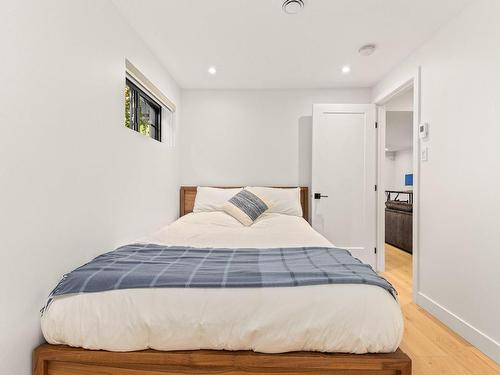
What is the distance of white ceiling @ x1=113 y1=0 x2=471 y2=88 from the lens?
205cm

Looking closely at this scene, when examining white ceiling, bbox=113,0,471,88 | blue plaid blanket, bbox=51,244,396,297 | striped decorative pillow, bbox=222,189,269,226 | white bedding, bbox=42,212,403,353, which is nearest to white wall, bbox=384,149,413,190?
white ceiling, bbox=113,0,471,88

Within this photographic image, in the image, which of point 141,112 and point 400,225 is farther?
point 400,225

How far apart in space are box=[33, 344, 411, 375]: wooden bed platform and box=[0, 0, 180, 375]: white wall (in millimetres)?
159

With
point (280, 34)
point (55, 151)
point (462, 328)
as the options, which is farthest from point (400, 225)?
point (55, 151)

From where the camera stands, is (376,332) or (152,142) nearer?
(376,332)

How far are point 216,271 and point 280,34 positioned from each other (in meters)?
2.08

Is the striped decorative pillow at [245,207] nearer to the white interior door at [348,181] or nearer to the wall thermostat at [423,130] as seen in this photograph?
the white interior door at [348,181]

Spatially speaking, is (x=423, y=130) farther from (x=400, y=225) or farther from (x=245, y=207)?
(x=400, y=225)

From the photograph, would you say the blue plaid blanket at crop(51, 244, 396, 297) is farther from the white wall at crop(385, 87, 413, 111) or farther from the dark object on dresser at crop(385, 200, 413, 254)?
the dark object on dresser at crop(385, 200, 413, 254)

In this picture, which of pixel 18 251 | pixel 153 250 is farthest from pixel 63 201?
pixel 153 250

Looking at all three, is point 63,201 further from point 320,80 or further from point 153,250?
point 320,80

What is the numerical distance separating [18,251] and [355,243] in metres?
3.41

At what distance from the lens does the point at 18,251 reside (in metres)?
1.21

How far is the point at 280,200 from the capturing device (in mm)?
3398
